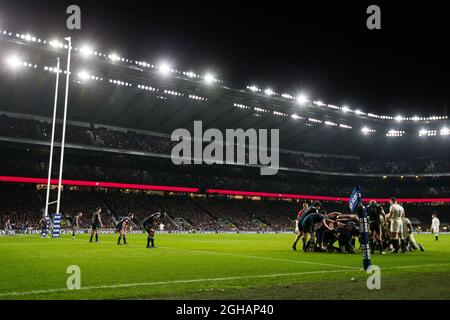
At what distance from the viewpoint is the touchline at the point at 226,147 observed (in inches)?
2450

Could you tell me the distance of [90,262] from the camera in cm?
1215

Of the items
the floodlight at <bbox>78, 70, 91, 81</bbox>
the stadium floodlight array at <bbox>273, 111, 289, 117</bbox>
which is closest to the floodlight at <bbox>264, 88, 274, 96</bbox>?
the stadium floodlight array at <bbox>273, 111, 289, 117</bbox>

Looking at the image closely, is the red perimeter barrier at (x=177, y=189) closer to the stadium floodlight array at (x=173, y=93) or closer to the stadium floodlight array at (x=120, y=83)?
the stadium floodlight array at (x=173, y=93)

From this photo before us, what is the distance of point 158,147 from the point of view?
6088 cm

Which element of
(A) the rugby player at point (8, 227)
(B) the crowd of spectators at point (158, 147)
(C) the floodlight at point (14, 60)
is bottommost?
(A) the rugby player at point (8, 227)

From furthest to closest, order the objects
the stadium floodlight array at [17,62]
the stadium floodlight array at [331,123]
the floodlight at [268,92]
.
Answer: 1. the stadium floodlight array at [331,123]
2. the floodlight at [268,92]
3. the stadium floodlight array at [17,62]

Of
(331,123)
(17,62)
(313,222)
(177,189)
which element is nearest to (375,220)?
(313,222)

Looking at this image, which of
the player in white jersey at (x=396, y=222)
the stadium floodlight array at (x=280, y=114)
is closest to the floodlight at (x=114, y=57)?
the stadium floodlight array at (x=280, y=114)

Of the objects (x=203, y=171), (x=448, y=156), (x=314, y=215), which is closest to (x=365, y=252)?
(x=314, y=215)

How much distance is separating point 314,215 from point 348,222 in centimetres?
158

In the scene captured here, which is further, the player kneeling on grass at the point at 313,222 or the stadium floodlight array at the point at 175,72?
the stadium floodlight array at the point at 175,72

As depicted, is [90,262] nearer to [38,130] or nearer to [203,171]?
[38,130]

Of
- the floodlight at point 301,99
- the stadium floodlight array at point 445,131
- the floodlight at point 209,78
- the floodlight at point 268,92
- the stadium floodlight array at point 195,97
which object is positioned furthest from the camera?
the stadium floodlight array at point 445,131

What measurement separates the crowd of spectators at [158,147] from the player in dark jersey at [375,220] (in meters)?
43.8
